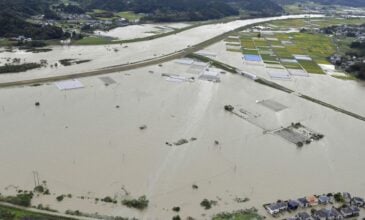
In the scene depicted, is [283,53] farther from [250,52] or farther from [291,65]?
[291,65]

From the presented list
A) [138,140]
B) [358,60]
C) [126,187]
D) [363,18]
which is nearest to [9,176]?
[126,187]

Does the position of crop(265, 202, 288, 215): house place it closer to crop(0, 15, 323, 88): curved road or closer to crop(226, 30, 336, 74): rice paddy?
crop(0, 15, 323, 88): curved road

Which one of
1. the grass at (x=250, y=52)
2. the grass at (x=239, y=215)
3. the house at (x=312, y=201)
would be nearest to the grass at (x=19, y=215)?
the grass at (x=239, y=215)

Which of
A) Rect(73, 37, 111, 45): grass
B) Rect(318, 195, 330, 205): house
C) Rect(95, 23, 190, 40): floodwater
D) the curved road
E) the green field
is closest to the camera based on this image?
Rect(318, 195, 330, 205): house

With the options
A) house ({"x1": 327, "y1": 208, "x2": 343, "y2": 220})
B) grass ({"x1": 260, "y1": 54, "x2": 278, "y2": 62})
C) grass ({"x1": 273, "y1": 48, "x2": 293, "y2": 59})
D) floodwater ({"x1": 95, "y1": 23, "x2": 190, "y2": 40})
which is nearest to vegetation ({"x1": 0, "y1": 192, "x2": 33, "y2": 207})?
house ({"x1": 327, "y1": 208, "x2": 343, "y2": 220})

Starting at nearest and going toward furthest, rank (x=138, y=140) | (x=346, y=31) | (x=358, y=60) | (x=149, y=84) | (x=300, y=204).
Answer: (x=300, y=204)
(x=138, y=140)
(x=149, y=84)
(x=358, y=60)
(x=346, y=31)

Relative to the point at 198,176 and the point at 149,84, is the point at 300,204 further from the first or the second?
the point at 149,84
